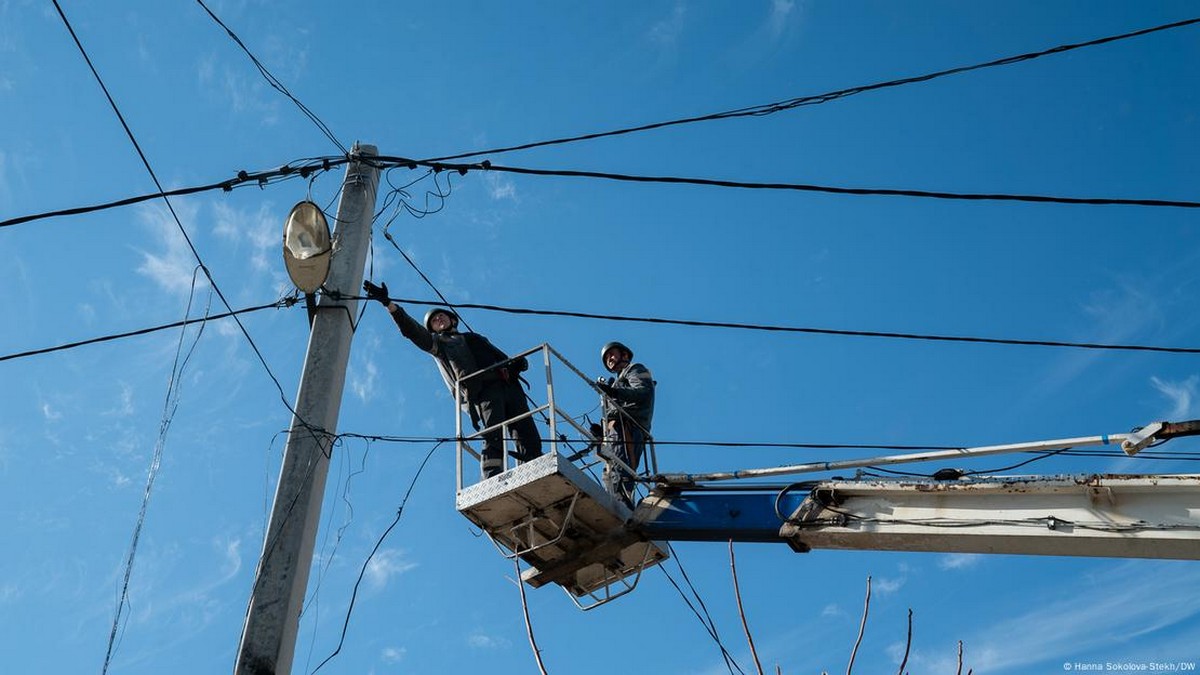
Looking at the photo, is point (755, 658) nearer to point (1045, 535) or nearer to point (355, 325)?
point (1045, 535)

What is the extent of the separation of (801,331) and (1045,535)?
2.24 metres

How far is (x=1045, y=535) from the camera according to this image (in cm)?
782

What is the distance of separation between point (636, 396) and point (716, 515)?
1.40 m

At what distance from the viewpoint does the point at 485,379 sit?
10.3m

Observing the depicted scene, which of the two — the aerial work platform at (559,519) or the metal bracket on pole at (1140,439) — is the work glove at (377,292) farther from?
the metal bracket on pole at (1140,439)

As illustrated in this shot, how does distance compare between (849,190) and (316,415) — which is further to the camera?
(849,190)

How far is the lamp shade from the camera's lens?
7.61m

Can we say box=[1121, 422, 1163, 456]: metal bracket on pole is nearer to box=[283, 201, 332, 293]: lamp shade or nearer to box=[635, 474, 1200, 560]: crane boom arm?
box=[635, 474, 1200, 560]: crane boom arm

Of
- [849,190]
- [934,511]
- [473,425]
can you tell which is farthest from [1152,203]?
[473,425]

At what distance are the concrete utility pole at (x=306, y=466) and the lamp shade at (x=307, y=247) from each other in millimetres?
163

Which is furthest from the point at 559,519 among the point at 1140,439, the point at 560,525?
the point at 1140,439

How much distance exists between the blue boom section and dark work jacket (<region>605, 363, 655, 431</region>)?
34.8 inches

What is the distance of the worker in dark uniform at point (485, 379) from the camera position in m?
10.1

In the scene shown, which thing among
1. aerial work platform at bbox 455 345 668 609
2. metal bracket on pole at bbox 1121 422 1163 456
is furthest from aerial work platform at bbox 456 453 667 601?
metal bracket on pole at bbox 1121 422 1163 456
